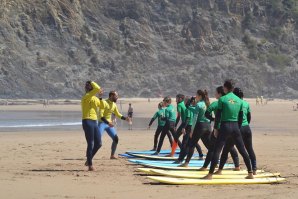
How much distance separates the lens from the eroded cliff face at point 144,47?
61.1 meters

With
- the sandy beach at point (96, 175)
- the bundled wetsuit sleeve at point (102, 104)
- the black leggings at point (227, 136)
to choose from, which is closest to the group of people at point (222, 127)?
the black leggings at point (227, 136)

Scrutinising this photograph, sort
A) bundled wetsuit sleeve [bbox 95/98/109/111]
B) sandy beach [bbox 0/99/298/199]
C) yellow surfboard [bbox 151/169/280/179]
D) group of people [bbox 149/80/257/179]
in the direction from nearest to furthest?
sandy beach [bbox 0/99/298/199], group of people [bbox 149/80/257/179], yellow surfboard [bbox 151/169/280/179], bundled wetsuit sleeve [bbox 95/98/109/111]

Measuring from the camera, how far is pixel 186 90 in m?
60.8

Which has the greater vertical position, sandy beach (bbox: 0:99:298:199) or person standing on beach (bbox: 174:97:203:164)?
person standing on beach (bbox: 174:97:203:164)

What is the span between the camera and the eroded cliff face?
61062 millimetres

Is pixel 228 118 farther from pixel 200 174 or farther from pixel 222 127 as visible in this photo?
pixel 200 174

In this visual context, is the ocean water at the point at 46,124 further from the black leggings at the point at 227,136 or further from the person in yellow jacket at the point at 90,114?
the black leggings at the point at 227,136

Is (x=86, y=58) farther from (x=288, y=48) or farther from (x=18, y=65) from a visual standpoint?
(x=288, y=48)

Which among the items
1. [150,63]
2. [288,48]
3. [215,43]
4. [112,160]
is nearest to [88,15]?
[150,63]

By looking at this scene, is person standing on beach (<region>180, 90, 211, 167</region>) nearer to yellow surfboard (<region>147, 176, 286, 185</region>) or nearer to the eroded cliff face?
yellow surfboard (<region>147, 176, 286, 185</region>)

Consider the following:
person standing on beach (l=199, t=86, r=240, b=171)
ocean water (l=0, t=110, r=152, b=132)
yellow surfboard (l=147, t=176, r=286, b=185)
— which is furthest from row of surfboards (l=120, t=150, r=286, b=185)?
ocean water (l=0, t=110, r=152, b=132)

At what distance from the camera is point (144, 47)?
64.3m

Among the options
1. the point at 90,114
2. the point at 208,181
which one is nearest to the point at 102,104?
the point at 90,114

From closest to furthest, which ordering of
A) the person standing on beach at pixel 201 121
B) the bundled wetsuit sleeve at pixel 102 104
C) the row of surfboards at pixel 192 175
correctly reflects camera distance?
1. the row of surfboards at pixel 192 175
2. the person standing on beach at pixel 201 121
3. the bundled wetsuit sleeve at pixel 102 104
